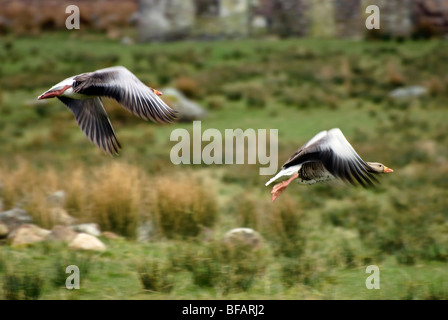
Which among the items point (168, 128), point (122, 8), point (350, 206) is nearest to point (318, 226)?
point (350, 206)

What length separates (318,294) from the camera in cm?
740

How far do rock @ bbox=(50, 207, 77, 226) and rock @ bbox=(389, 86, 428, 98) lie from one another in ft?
40.1

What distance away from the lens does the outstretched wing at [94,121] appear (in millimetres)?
7773

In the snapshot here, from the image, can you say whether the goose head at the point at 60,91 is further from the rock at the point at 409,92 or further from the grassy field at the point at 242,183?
the rock at the point at 409,92

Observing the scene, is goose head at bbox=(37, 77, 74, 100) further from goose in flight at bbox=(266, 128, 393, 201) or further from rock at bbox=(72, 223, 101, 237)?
rock at bbox=(72, 223, 101, 237)

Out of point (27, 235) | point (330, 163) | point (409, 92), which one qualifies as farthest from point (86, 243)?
point (409, 92)

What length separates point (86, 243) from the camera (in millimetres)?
8672

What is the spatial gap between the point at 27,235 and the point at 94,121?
69.4 inches

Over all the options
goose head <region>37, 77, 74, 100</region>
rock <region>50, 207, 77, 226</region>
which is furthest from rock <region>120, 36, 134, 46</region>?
goose head <region>37, 77, 74, 100</region>

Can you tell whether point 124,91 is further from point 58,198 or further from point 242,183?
point 242,183

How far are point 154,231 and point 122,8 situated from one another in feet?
98.3

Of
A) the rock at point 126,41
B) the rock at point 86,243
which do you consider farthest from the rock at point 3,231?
the rock at point 126,41

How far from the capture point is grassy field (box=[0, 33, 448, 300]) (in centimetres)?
774

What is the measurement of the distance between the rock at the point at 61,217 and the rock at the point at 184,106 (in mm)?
8606
